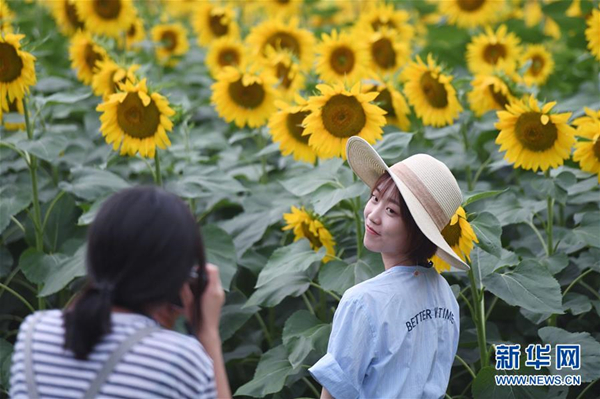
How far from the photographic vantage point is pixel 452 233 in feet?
8.59

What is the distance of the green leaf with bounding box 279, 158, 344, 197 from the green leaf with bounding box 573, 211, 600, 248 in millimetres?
940

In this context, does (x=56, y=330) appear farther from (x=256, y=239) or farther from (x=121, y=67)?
(x=121, y=67)

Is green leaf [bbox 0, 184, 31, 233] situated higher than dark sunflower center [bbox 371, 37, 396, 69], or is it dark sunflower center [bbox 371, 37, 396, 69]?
dark sunflower center [bbox 371, 37, 396, 69]

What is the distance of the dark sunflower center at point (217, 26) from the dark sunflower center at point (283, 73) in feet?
4.27

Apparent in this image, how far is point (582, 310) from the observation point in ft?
10.0

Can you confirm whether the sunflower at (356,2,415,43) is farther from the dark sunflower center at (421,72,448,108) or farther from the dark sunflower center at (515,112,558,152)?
the dark sunflower center at (515,112,558,152)

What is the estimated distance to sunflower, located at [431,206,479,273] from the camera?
2609mm

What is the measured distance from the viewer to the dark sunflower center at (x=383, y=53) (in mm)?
4492

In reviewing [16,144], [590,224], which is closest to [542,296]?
[590,224]

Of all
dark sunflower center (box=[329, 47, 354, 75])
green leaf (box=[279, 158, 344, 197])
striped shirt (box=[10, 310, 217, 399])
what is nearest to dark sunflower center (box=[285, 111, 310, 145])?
green leaf (box=[279, 158, 344, 197])

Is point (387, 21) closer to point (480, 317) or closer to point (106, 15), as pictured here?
point (106, 15)

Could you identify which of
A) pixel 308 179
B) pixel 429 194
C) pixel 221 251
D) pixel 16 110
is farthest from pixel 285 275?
pixel 16 110

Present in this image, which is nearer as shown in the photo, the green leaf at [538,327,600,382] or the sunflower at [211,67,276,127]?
the green leaf at [538,327,600,382]

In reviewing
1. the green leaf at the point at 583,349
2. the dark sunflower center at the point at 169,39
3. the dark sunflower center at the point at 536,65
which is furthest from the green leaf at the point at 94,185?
the dark sunflower center at the point at 536,65
